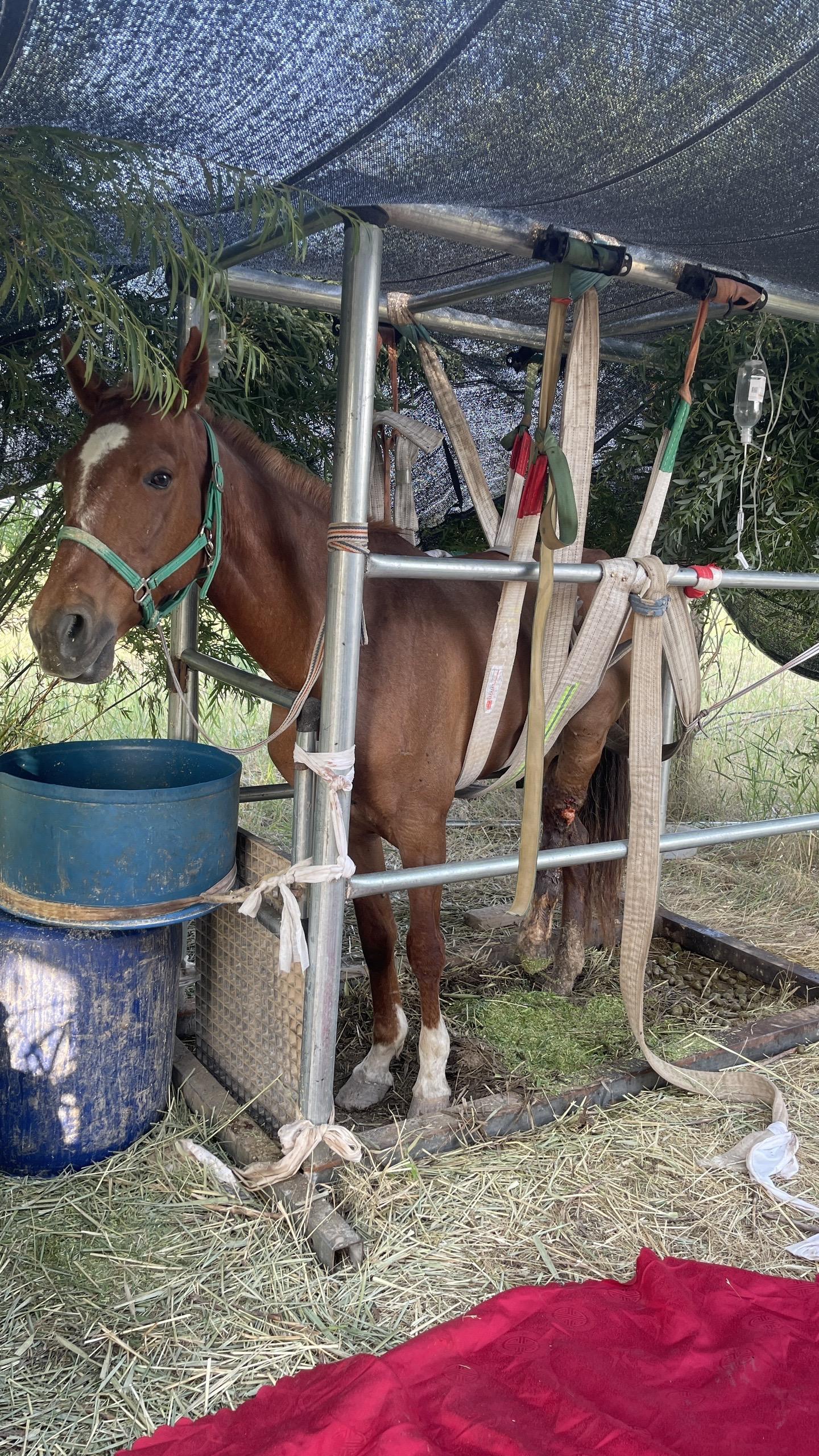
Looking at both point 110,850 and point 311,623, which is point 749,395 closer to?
point 311,623

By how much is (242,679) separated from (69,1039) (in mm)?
872

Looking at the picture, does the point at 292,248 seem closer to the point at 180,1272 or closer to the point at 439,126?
the point at 439,126

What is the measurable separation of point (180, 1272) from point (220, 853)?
80 centimetres

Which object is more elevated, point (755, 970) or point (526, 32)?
point (526, 32)

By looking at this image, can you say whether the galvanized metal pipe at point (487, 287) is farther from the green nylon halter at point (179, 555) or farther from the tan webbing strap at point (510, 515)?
the green nylon halter at point (179, 555)

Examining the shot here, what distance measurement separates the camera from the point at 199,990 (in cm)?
253

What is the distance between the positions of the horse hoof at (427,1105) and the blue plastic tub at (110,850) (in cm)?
80

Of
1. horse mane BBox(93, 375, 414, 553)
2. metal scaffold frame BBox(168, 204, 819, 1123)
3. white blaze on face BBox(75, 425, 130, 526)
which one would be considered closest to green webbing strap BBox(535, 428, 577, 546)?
metal scaffold frame BBox(168, 204, 819, 1123)

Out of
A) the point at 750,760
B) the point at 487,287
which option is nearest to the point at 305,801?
the point at 487,287

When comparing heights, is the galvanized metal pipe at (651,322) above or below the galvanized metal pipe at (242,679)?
above

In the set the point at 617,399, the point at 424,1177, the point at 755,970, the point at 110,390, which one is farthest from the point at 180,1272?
the point at 617,399

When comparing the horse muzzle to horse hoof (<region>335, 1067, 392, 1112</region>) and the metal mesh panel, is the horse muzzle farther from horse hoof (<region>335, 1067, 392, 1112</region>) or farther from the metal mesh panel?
horse hoof (<region>335, 1067, 392, 1112</region>)

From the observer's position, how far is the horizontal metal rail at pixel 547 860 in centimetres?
198

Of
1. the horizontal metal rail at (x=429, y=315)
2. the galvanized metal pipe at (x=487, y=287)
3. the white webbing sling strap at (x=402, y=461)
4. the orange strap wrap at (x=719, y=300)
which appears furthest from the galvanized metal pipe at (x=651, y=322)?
the white webbing sling strap at (x=402, y=461)
